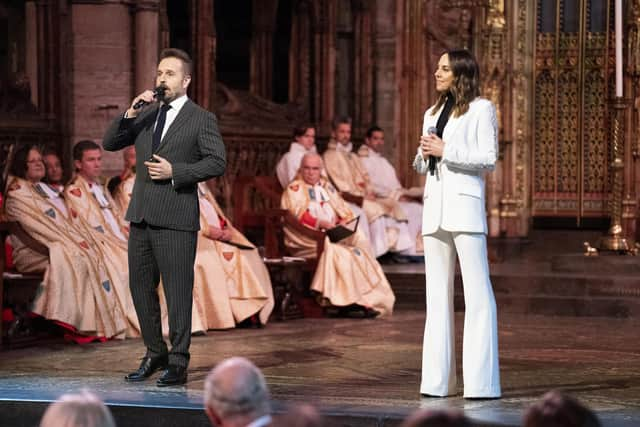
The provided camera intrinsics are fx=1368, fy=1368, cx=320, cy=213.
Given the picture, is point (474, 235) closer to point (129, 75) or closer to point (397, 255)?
point (129, 75)

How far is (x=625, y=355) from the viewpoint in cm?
796

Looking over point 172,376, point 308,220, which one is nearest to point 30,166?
point 308,220

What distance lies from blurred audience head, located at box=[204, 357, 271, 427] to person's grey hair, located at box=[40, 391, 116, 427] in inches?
11.2

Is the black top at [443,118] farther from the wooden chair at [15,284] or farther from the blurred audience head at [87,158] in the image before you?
the blurred audience head at [87,158]

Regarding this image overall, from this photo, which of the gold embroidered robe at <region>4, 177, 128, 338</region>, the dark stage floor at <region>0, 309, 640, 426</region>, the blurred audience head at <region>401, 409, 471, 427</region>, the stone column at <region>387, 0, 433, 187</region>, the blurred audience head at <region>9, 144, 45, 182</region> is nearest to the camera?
the blurred audience head at <region>401, 409, 471, 427</region>

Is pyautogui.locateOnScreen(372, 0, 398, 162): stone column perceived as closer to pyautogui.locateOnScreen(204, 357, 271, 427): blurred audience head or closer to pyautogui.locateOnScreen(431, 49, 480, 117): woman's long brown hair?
pyautogui.locateOnScreen(431, 49, 480, 117): woman's long brown hair

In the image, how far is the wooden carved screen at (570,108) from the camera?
47.7 ft

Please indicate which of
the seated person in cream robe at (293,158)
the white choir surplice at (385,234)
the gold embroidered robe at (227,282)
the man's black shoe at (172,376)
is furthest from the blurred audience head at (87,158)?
the white choir surplice at (385,234)

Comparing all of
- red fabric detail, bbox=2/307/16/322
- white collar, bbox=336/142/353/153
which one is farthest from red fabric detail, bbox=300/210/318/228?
red fabric detail, bbox=2/307/16/322

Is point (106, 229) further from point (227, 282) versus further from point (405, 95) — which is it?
point (405, 95)

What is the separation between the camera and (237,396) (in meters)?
3.06

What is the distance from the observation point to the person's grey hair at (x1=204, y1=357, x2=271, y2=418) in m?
3.06

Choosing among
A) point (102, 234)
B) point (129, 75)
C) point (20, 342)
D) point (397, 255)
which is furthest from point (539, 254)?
point (20, 342)

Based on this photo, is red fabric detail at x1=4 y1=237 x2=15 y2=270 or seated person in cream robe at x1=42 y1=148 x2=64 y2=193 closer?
red fabric detail at x1=4 y1=237 x2=15 y2=270
